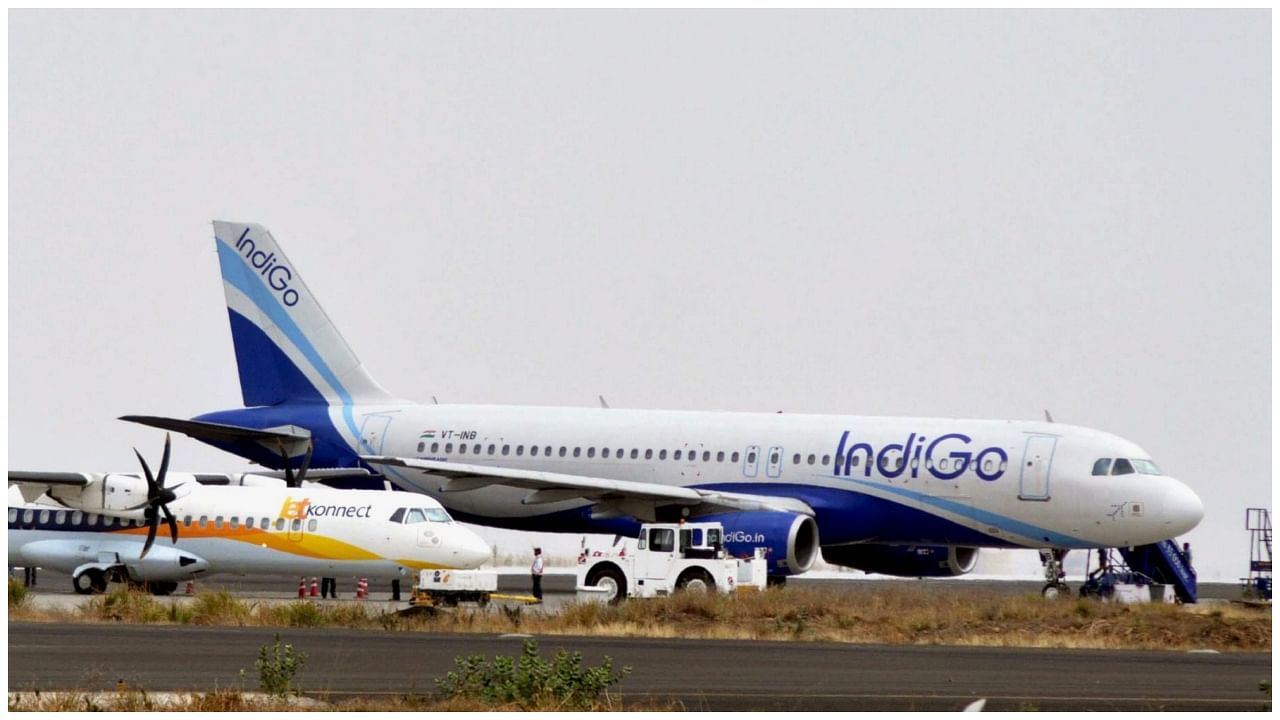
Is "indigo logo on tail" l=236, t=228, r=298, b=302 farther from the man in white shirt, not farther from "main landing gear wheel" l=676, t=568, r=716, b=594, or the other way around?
"main landing gear wheel" l=676, t=568, r=716, b=594

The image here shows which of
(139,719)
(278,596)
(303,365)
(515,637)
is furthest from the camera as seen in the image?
(303,365)

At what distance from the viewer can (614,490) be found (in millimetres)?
46312

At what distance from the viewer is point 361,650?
28.7 metres

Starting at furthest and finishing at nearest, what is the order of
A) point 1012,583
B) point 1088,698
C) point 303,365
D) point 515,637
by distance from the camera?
point 1012,583
point 303,365
point 515,637
point 1088,698

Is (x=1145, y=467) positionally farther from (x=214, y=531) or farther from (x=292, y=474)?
(x=292, y=474)

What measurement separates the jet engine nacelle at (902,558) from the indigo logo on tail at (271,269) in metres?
17.6

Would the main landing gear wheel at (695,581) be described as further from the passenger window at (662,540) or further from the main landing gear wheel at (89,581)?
the main landing gear wheel at (89,581)

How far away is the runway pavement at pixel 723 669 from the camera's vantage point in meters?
22.6

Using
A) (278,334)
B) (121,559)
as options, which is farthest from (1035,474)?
(278,334)

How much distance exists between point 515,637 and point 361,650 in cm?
403

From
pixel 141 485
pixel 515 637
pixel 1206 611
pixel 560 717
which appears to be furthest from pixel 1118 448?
pixel 560 717

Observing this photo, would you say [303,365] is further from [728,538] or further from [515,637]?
[515,637]

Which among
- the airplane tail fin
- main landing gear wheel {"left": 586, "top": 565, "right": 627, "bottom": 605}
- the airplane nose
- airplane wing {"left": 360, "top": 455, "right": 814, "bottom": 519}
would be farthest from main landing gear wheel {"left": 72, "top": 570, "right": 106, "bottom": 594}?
the airplane nose

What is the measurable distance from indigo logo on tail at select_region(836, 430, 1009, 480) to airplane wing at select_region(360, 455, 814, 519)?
167 cm
